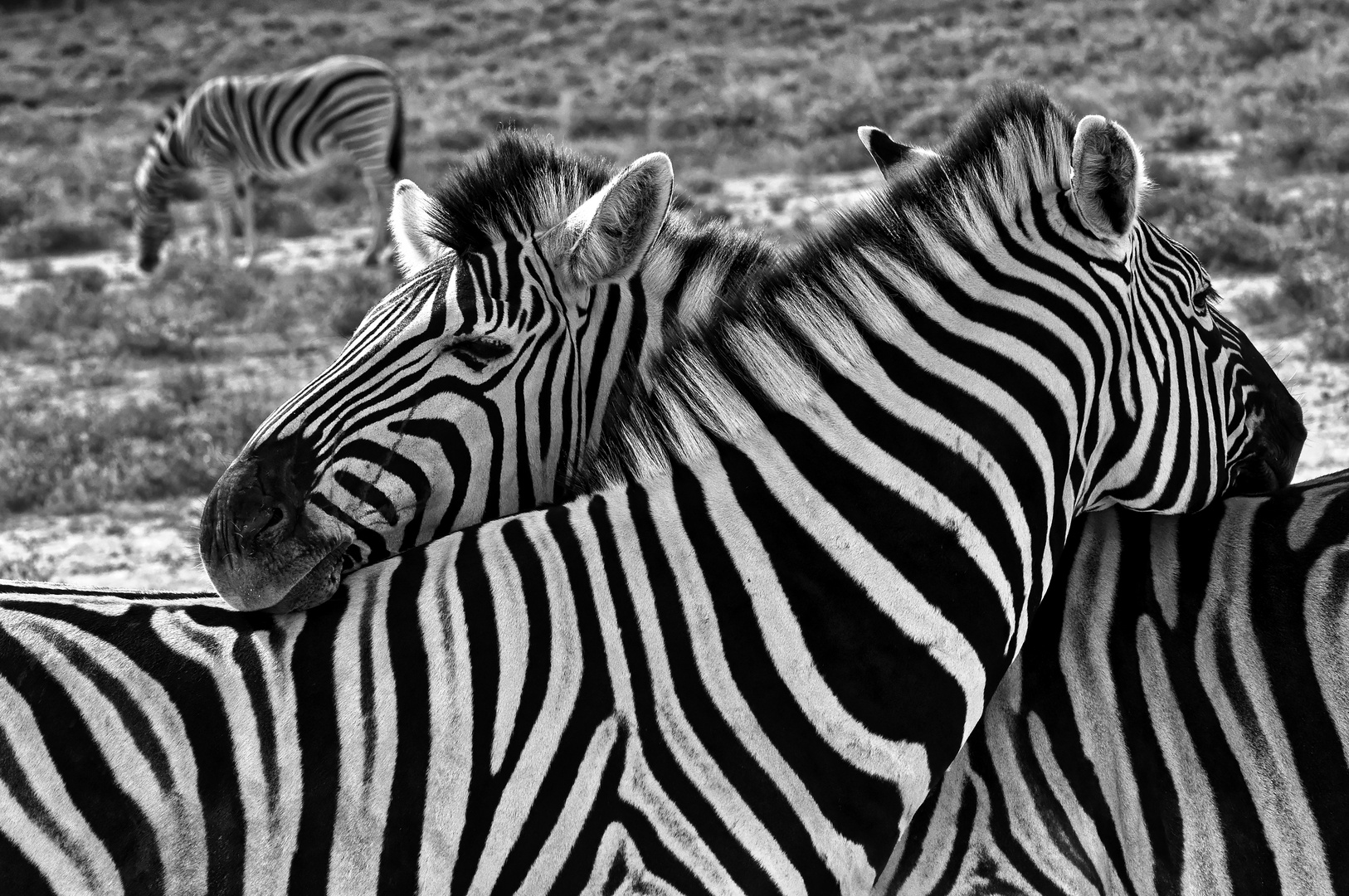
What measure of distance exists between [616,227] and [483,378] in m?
0.39

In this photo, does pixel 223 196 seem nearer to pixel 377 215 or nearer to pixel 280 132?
pixel 280 132

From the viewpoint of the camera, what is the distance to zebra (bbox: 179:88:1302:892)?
185cm

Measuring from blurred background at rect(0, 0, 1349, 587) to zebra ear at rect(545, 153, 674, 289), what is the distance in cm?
57

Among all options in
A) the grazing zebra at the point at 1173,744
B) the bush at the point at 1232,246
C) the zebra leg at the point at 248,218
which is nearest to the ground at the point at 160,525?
the bush at the point at 1232,246

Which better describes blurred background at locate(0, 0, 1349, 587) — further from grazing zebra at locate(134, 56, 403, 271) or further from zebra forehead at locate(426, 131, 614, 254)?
grazing zebra at locate(134, 56, 403, 271)

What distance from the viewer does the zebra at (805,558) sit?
1851mm

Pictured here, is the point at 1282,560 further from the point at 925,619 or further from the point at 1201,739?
the point at 925,619

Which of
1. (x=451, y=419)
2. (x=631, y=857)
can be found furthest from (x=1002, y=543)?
(x=451, y=419)

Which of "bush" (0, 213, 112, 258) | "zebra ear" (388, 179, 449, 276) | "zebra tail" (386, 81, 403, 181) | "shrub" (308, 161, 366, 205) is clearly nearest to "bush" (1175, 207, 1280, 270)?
"zebra ear" (388, 179, 449, 276)

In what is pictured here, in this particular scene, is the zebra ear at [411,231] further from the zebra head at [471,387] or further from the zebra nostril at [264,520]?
the zebra nostril at [264,520]

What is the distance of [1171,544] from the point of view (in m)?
2.29

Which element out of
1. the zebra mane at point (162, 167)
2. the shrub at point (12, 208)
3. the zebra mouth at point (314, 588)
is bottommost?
the shrub at point (12, 208)

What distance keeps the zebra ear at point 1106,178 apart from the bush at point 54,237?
14.8 m

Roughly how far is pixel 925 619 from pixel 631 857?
1.87ft
